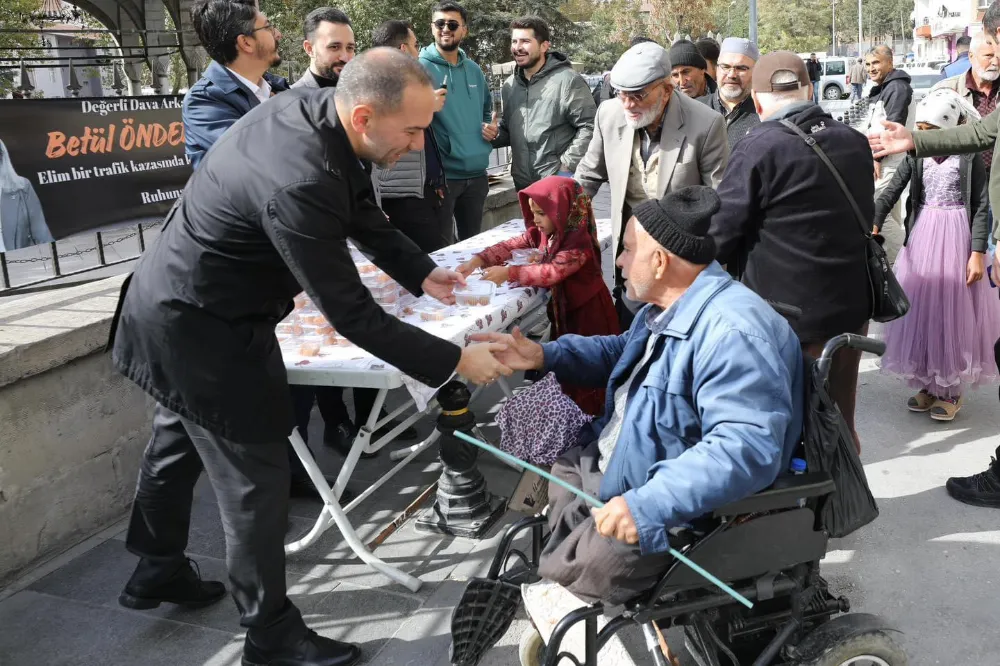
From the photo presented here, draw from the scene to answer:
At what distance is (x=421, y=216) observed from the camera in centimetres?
493

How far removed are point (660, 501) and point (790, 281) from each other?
150 centimetres

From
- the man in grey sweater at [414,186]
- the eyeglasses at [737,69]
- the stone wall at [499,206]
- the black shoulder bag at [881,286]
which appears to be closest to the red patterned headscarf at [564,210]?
the man in grey sweater at [414,186]

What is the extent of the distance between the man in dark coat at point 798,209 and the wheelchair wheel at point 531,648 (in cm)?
146

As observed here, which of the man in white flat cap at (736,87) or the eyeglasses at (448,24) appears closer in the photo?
the man in white flat cap at (736,87)

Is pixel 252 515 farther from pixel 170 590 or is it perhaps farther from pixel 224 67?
pixel 224 67

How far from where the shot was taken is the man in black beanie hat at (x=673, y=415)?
2.00m

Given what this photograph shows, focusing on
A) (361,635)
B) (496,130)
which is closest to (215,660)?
(361,635)

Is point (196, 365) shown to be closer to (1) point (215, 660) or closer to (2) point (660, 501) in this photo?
(1) point (215, 660)

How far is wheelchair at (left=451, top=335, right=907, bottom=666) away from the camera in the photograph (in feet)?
6.98

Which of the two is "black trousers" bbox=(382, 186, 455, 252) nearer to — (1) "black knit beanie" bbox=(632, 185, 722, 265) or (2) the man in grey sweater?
(2) the man in grey sweater

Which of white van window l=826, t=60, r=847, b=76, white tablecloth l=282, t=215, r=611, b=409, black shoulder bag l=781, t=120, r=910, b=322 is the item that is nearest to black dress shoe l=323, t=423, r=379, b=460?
white tablecloth l=282, t=215, r=611, b=409

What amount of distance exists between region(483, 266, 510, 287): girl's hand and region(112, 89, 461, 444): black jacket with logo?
1335mm

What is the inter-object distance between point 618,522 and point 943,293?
11.2 ft

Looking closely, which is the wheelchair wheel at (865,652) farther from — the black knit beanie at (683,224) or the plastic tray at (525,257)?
the plastic tray at (525,257)
